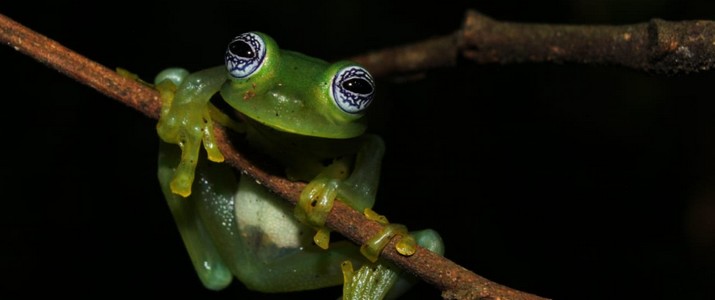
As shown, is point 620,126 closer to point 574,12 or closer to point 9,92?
point 574,12

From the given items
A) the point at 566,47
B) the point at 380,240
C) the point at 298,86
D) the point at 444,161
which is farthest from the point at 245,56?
the point at 444,161

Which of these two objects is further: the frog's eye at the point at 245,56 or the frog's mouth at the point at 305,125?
the frog's eye at the point at 245,56

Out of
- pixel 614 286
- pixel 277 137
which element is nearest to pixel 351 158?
pixel 277 137

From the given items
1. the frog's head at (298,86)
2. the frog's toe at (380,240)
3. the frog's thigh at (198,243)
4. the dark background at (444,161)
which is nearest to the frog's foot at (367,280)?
the frog's toe at (380,240)

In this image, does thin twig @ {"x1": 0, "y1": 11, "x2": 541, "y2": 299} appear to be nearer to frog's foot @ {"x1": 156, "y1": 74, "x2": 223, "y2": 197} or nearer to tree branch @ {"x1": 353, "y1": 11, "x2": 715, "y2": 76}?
frog's foot @ {"x1": 156, "y1": 74, "x2": 223, "y2": 197}

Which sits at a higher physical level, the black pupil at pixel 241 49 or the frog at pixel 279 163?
the black pupil at pixel 241 49

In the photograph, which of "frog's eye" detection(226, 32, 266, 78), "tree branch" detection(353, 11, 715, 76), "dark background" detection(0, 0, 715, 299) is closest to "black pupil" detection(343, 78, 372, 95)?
"frog's eye" detection(226, 32, 266, 78)

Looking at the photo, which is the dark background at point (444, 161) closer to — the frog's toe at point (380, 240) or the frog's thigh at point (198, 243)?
the frog's thigh at point (198, 243)
